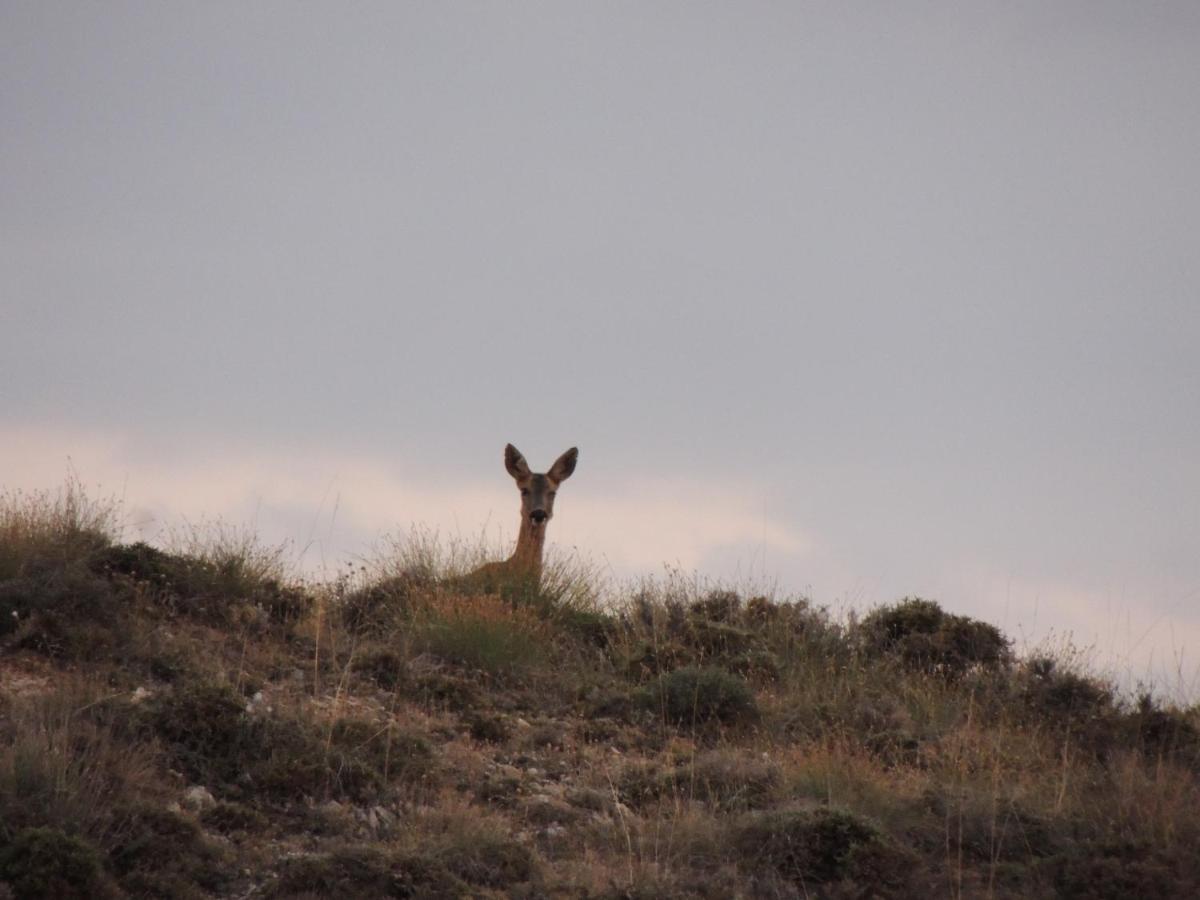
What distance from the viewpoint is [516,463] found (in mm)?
18734

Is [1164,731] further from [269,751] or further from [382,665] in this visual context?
[269,751]

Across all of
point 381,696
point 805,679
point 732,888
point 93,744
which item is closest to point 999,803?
point 732,888

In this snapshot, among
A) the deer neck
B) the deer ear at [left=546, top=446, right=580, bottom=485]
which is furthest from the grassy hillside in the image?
the deer ear at [left=546, top=446, right=580, bottom=485]

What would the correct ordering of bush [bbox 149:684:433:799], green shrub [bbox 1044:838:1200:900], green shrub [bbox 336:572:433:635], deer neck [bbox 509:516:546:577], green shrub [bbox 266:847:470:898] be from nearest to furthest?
green shrub [bbox 266:847:470:898], green shrub [bbox 1044:838:1200:900], bush [bbox 149:684:433:799], green shrub [bbox 336:572:433:635], deer neck [bbox 509:516:546:577]

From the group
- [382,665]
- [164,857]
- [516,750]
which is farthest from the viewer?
[382,665]

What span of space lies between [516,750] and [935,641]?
603 cm

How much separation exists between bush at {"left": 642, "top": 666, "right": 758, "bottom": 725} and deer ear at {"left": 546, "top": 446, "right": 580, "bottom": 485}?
5.77 metres

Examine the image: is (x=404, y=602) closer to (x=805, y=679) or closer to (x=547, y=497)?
(x=547, y=497)

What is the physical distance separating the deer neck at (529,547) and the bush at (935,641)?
12.9ft

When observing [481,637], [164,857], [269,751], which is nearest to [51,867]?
[164,857]

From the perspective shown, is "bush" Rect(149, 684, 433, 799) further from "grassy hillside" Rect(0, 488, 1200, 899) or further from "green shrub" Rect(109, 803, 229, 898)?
"green shrub" Rect(109, 803, 229, 898)

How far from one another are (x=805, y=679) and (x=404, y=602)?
4.39 m

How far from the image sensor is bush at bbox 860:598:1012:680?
50.2ft

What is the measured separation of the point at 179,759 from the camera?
9555 millimetres
